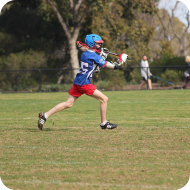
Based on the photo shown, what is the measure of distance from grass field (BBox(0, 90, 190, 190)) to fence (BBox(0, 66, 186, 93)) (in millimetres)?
16166

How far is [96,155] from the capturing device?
224 inches

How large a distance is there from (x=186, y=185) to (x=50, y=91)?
22.0m

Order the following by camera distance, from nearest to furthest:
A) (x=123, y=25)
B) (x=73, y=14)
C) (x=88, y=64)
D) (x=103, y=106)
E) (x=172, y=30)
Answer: (x=88, y=64), (x=103, y=106), (x=73, y=14), (x=123, y=25), (x=172, y=30)

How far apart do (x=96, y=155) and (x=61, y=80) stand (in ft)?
66.7

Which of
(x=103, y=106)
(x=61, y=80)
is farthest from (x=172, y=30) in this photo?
(x=103, y=106)

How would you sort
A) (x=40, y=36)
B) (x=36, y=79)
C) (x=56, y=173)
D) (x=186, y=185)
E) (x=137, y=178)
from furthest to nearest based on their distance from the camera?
(x=40, y=36) < (x=36, y=79) < (x=56, y=173) < (x=137, y=178) < (x=186, y=185)

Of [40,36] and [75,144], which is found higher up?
[40,36]

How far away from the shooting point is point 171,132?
25.0ft

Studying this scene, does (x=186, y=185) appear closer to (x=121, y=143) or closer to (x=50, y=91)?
(x=121, y=143)

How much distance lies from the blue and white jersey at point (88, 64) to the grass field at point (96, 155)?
108 cm

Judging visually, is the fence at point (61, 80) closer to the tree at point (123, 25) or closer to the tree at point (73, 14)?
the tree at point (73, 14)

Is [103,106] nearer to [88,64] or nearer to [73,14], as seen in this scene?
[88,64]

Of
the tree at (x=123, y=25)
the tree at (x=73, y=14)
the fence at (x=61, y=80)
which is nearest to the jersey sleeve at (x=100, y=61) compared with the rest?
the fence at (x=61, y=80)

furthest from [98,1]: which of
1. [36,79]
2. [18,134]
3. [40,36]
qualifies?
[18,134]
